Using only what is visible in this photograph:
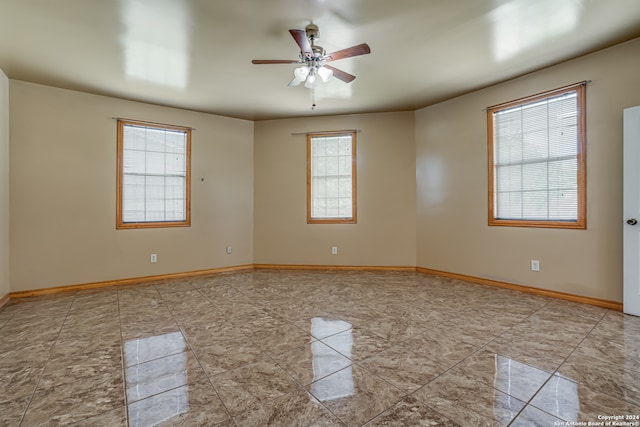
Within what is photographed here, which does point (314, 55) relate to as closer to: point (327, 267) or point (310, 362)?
point (310, 362)

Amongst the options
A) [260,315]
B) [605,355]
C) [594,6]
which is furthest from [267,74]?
[605,355]

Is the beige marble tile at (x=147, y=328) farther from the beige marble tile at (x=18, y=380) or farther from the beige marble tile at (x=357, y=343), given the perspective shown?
the beige marble tile at (x=357, y=343)

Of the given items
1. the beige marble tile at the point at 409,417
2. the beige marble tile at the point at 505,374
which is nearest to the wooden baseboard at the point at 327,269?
the beige marble tile at the point at 505,374

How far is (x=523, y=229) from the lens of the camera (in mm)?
3670

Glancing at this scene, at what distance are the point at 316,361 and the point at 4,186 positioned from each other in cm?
421

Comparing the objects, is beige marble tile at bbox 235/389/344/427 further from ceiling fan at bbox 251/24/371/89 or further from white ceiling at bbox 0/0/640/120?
white ceiling at bbox 0/0/640/120

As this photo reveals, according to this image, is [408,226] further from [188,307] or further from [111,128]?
[111,128]

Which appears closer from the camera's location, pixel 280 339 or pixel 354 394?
pixel 354 394

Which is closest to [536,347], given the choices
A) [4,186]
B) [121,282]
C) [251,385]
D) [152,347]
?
[251,385]

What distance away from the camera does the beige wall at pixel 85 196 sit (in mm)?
3590

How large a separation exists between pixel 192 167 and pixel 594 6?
16.7 ft

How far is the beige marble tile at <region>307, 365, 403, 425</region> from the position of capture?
1.50 meters

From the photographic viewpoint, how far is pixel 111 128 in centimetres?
Answer: 411

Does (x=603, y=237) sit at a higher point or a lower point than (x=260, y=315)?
higher
